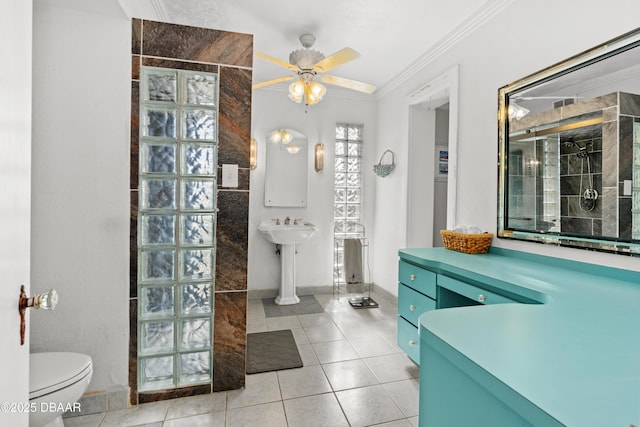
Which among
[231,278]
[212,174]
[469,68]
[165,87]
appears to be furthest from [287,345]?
[469,68]

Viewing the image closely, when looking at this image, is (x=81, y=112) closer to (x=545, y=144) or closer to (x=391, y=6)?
(x=391, y=6)

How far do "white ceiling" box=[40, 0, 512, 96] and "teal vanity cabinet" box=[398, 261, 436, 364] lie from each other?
6.31 ft

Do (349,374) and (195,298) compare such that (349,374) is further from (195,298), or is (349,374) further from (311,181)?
(311,181)

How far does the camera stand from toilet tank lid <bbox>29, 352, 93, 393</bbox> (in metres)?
1.40

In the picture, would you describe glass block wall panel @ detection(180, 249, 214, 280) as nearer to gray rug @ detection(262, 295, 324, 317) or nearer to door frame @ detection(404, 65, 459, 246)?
gray rug @ detection(262, 295, 324, 317)

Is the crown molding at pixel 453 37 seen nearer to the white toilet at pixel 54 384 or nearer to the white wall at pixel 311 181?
the white wall at pixel 311 181

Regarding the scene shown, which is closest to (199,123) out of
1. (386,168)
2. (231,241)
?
(231,241)

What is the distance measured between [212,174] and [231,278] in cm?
67

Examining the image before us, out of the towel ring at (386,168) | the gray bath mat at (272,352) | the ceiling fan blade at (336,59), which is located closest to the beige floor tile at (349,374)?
the gray bath mat at (272,352)

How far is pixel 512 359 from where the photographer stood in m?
0.74

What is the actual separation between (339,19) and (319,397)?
2.77 meters

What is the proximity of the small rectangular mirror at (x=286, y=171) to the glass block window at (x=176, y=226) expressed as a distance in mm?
A: 1984

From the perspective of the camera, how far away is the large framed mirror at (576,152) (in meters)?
1.51

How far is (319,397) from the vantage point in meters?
2.01
